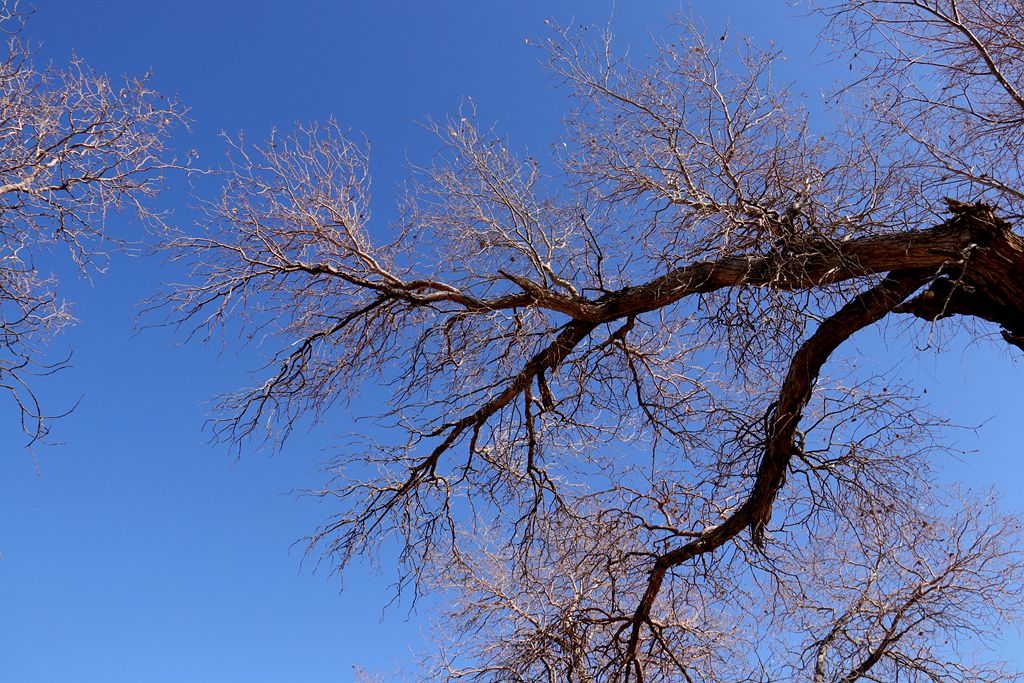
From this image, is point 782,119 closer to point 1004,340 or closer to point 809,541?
point 1004,340

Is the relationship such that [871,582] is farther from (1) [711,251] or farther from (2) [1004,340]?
(1) [711,251]

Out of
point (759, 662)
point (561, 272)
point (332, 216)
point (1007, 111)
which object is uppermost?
point (1007, 111)

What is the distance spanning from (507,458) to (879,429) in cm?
292

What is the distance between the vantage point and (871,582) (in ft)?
31.3

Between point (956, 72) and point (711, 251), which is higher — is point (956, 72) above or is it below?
above

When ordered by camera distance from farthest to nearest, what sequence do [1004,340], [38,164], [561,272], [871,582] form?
1. [871,582]
2. [561,272]
3. [1004,340]
4. [38,164]

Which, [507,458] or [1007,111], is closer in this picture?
[1007,111]

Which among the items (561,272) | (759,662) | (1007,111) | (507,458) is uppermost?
(1007,111)

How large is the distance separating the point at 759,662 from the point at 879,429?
224cm

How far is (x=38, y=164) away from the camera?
5559 millimetres

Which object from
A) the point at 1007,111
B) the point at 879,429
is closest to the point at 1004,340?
the point at 879,429

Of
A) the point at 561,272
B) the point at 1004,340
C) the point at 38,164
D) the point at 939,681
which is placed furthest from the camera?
the point at 939,681

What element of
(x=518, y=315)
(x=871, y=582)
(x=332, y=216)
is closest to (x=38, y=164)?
(x=332, y=216)

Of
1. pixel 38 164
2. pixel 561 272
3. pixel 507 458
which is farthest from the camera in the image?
pixel 507 458
